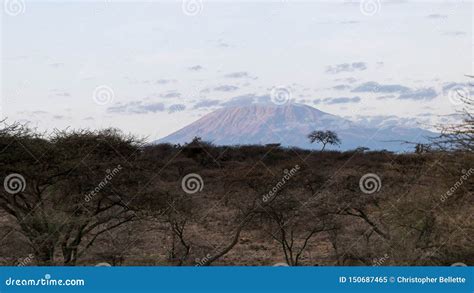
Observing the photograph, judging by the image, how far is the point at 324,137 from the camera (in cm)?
4475

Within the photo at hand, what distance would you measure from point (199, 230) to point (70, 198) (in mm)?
5499

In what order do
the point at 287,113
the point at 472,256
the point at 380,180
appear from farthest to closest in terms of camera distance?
the point at 287,113, the point at 380,180, the point at 472,256

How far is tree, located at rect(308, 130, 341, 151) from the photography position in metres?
44.5

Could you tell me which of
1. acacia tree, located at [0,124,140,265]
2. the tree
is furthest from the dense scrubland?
the tree

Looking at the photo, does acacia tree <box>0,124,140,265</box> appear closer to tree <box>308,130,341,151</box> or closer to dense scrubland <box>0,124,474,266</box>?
Result: dense scrubland <box>0,124,474,266</box>

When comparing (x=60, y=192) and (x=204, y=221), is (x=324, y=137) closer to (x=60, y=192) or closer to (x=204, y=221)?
(x=204, y=221)

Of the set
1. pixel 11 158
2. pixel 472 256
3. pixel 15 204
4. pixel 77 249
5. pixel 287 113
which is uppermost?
pixel 287 113

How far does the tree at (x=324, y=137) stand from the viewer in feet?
146

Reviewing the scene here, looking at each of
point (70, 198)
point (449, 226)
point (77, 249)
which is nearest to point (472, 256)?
point (449, 226)

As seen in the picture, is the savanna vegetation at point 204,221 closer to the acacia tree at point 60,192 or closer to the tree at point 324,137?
the acacia tree at point 60,192

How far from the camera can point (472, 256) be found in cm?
832

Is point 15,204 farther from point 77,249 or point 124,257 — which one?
point 124,257

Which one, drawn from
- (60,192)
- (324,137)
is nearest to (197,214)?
(60,192)

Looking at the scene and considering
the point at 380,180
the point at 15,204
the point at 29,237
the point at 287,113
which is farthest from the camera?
the point at 287,113
